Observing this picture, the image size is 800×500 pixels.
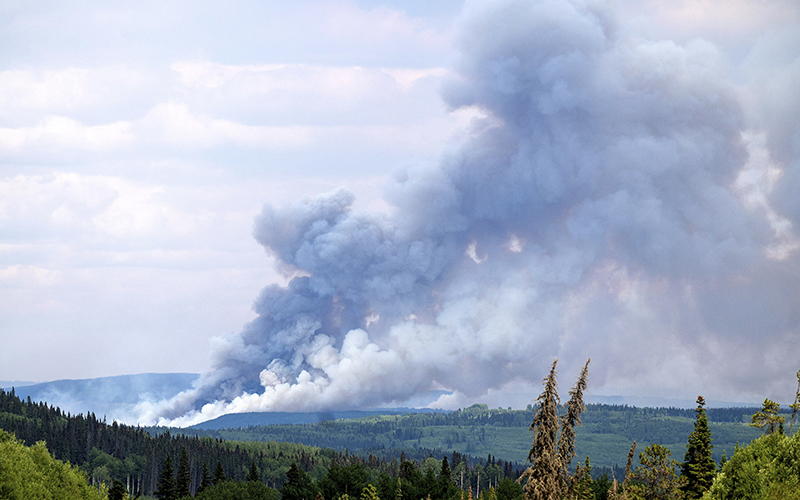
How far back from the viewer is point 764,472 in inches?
1809

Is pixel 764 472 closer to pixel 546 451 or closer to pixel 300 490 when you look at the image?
A: pixel 546 451

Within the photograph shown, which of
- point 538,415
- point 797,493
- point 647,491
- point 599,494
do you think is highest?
point 538,415

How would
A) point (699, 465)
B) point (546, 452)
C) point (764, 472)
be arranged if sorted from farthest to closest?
point (699, 465) < point (764, 472) < point (546, 452)

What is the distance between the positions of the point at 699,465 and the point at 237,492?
90.0 m

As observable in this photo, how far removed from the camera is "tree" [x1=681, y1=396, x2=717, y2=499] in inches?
2916

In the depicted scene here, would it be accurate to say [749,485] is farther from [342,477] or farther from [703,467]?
[342,477]

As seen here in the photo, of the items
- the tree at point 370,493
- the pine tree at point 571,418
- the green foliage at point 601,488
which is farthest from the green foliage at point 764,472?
the green foliage at point 601,488

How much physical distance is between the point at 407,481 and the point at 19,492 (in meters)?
107

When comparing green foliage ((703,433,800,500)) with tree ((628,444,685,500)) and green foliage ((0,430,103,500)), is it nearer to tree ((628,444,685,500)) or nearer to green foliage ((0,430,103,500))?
tree ((628,444,685,500))

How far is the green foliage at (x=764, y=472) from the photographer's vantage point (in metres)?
44.8

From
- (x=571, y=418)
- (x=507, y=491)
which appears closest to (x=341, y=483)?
(x=507, y=491)

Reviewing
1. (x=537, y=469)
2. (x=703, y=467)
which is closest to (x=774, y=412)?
(x=703, y=467)

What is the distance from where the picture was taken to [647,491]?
251ft

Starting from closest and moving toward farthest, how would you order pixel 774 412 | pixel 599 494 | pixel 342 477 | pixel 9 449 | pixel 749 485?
pixel 749 485 < pixel 9 449 < pixel 774 412 < pixel 599 494 < pixel 342 477
